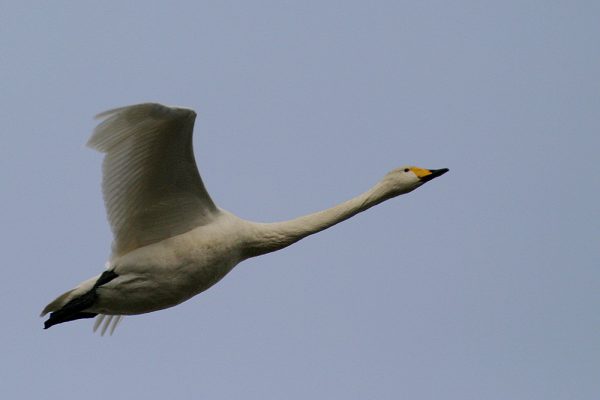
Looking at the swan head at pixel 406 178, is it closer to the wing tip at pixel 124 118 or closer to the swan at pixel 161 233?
the swan at pixel 161 233

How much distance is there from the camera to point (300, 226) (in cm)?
1852

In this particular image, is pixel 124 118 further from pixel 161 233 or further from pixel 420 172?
pixel 420 172

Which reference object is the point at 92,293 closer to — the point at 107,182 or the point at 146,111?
the point at 107,182

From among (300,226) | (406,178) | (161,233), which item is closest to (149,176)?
(161,233)

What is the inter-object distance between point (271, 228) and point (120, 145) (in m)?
2.47

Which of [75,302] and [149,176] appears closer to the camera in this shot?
[149,176]

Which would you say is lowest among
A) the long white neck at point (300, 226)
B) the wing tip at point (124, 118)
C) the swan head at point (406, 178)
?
the long white neck at point (300, 226)

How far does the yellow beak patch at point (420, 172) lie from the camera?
19297 millimetres

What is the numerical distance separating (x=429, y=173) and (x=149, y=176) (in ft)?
13.5

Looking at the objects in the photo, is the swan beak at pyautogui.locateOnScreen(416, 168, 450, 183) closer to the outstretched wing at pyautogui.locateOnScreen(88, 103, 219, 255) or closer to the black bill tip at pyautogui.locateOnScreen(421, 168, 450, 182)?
the black bill tip at pyautogui.locateOnScreen(421, 168, 450, 182)

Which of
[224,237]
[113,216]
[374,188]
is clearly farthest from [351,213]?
[113,216]

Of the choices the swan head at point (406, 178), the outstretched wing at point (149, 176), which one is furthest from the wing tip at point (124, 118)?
the swan head at point (406, 178)

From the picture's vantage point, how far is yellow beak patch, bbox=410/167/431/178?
63.3 ft

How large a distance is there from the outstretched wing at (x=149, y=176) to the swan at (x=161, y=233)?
0.04ft
